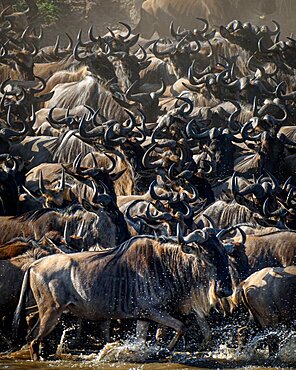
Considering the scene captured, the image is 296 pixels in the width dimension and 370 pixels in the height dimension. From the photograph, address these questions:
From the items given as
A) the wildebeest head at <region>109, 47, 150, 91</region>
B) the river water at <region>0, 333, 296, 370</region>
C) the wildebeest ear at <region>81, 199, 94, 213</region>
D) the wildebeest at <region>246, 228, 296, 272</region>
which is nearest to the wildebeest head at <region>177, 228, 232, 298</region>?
the river water at <region>0, 333, 296, 370</region>

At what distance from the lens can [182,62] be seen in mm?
22969

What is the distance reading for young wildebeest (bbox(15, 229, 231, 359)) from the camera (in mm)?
10648

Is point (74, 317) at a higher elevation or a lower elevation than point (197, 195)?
lower

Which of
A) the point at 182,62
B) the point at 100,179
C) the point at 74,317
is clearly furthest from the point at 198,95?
the point at 74,317

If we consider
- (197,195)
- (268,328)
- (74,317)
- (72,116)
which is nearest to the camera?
(268,328)

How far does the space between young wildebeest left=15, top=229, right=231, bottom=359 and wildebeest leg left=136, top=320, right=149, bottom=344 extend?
1.49 ft

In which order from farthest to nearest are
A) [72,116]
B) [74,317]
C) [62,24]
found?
[62,24]
[72,116]
[74,317]

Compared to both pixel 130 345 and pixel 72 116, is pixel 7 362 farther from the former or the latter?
pixel 72 116

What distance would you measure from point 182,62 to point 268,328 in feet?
42.7

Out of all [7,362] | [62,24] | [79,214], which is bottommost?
[7,362]

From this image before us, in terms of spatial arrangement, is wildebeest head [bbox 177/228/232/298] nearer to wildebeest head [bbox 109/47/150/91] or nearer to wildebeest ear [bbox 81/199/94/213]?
wildebeest ear [bbox 81/199/94/213]

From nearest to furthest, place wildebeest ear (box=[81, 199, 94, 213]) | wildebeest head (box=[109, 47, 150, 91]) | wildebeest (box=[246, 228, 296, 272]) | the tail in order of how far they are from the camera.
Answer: the tail → wildebeest (box=[246, 228, 296, 272]) → wildebeest ear (box=[81, 199, 94, 213]) → wildebeest head (box=[109, 47, 150, 91])

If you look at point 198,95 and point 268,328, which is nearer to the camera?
point 268,328

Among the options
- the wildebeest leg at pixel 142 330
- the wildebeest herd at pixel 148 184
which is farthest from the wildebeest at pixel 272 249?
the wildebeest leg at pixel 142 330
